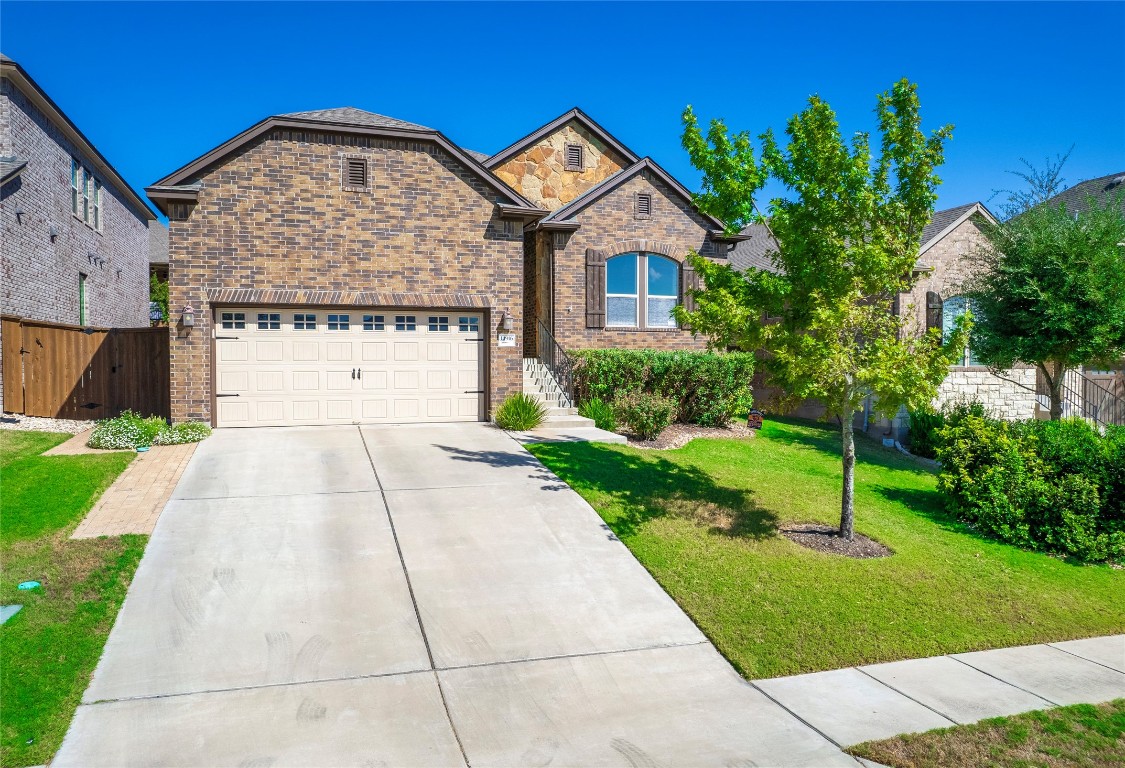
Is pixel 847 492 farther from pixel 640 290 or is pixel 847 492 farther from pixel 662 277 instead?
pixel 662 277

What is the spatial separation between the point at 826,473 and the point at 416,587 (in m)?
8.30

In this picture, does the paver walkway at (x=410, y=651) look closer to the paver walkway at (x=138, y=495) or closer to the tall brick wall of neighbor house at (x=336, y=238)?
the paver walkway at (x=138, y=495)

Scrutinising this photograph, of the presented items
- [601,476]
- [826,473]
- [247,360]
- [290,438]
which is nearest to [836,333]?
[601,476]

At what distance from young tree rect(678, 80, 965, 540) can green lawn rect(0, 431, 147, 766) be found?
661 centimetres

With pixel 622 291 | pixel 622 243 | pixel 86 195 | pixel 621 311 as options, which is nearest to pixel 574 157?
pixel 622 243

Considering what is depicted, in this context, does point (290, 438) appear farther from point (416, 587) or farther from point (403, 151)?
point (416, 587)

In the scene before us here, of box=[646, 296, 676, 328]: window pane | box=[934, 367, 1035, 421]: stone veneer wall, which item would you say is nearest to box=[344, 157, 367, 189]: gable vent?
box=[646, 296, 676, 328]: window pane

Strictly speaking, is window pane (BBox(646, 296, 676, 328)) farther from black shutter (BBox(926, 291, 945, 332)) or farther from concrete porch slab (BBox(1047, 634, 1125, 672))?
concrete porch slab (BBox(1047, 634, 1125, 672))

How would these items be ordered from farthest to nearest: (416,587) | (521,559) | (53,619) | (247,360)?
(247,360), (521,559), (416,587), (53,619)

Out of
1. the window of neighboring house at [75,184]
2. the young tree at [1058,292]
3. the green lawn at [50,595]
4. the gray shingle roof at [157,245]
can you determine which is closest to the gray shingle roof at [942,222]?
the young tree at [1058,292]

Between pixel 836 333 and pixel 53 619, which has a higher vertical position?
pixel 836 333

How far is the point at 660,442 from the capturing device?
1455cm

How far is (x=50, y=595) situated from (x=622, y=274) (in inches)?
572

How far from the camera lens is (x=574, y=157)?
2202 centimetres
